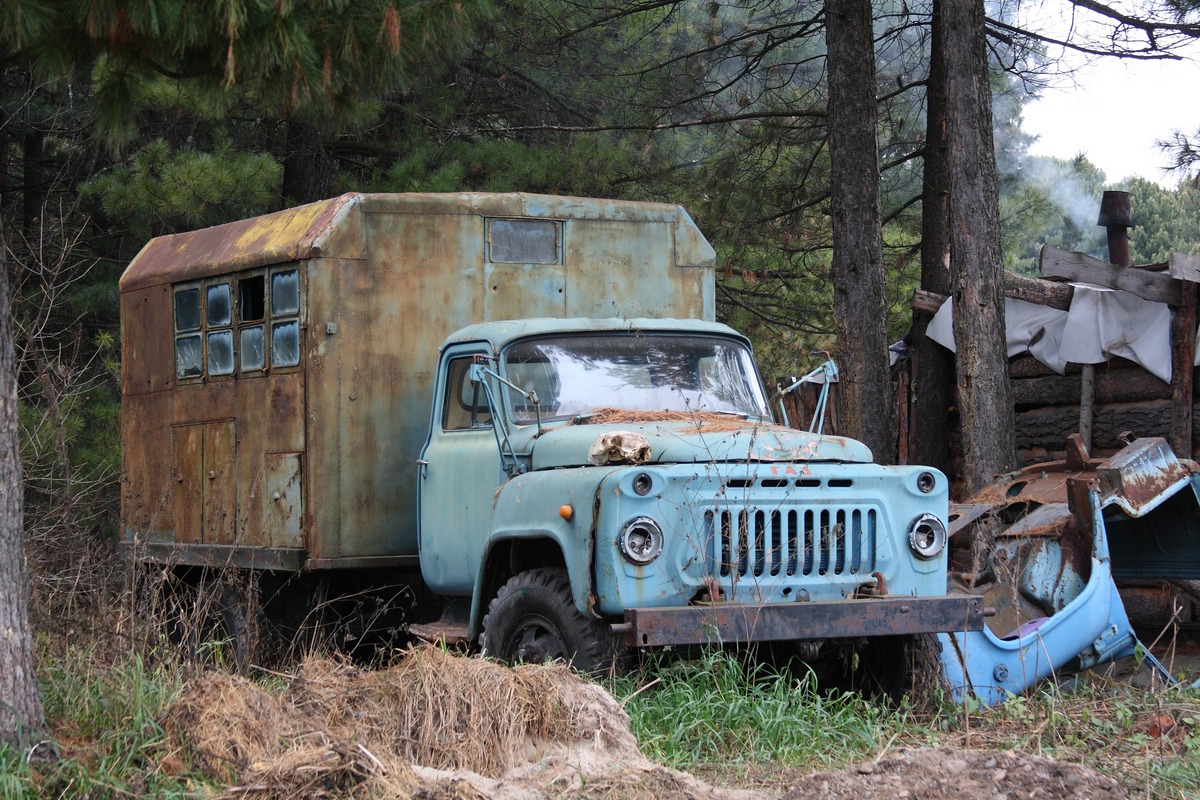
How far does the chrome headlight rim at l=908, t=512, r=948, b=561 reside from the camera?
734 cm

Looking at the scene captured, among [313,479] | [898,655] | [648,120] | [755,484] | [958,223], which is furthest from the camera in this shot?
[648,120]

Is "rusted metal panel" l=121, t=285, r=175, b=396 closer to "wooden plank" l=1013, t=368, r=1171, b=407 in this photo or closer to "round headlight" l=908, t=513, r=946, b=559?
"round headlight" l=908, t=513, r=946, b=559

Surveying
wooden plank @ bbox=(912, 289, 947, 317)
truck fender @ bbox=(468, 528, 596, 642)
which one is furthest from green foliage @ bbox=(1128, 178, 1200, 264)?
truck fender @ bbox=(468, 528, 596, 642)

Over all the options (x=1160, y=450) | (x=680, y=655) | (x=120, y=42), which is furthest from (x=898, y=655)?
(x=120, y=42)

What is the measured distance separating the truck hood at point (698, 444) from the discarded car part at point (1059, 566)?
1.24 meters

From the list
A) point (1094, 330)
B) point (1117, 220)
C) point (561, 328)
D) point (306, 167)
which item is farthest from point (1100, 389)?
point (306, 167)

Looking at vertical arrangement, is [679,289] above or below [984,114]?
below

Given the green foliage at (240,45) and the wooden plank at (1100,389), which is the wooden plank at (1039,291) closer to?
the wooden plank at (1100,389)

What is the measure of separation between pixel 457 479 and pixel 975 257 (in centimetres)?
569

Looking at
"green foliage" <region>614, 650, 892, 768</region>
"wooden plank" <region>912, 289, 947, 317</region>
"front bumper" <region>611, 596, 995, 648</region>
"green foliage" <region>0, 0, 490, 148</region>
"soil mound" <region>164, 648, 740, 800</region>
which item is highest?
"green foliage" <region>0, 0, 490, 148</region>

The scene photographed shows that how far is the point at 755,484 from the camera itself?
22.8 ft

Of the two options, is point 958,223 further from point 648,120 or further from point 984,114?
point 648,120

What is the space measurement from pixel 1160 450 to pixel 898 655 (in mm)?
2658

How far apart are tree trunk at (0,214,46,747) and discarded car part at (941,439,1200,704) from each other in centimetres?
455
